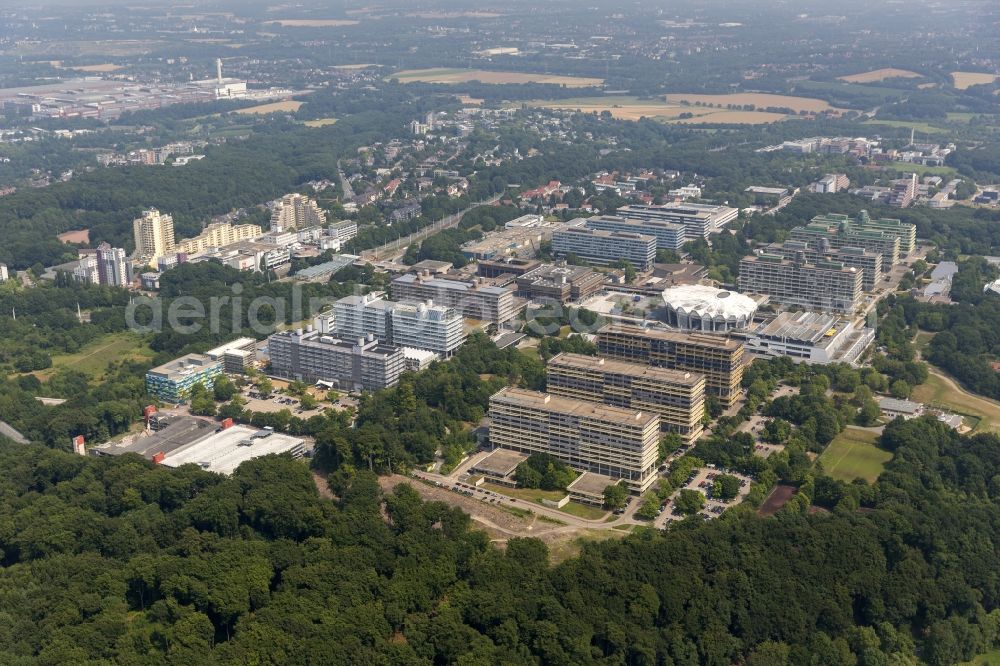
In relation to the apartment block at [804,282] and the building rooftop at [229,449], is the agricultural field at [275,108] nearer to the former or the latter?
the apartment block at [804,282]

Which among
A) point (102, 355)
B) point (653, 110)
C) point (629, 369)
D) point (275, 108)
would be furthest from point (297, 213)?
point (653, 110)

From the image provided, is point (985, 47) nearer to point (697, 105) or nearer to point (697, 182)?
point (697, 105)

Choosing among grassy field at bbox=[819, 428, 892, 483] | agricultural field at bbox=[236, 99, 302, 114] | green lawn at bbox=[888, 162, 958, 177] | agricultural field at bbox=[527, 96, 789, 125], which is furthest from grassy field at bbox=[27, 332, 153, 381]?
agricultural field at bbox=[236, 99, 302, 114]

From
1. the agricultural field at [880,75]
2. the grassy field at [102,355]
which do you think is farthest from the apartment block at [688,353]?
the agricultural field at [880,75]

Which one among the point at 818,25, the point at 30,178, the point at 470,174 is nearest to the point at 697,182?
the point at 470,174

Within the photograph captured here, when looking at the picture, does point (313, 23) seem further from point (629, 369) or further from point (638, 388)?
point (638, 388)
